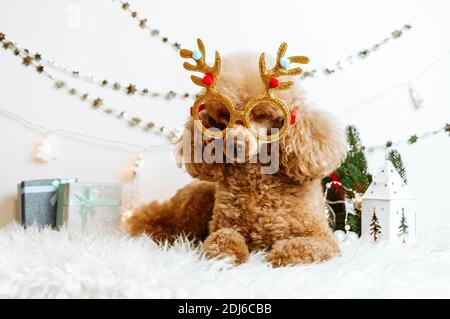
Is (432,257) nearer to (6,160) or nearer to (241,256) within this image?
(241,256)

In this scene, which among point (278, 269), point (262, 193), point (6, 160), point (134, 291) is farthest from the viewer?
point (6, 160)

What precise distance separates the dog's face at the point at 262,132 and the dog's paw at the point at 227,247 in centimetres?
14

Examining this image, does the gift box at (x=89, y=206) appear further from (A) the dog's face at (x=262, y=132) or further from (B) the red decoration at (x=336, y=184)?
(B) the red decoration at (x=336, y=184)

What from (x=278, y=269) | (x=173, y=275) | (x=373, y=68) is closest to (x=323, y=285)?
(x=278, y=269)

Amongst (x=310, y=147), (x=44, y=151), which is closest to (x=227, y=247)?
(x=310, y=147)

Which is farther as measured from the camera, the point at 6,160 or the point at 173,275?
the point at 6,160

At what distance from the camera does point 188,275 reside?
75 centimetres

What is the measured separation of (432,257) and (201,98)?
580 millimetres

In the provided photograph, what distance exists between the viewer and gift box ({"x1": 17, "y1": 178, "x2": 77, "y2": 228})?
4.44 feet

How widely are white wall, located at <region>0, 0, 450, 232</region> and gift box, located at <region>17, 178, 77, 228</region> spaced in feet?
0.40

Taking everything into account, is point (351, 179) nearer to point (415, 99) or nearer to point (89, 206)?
point (415, 99)

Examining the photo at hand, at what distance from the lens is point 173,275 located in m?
0.73

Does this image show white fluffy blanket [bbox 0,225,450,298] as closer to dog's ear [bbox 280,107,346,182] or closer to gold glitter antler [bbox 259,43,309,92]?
dog's ear [bbox 280,107,346,182]

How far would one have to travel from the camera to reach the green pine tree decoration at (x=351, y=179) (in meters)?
1.27
